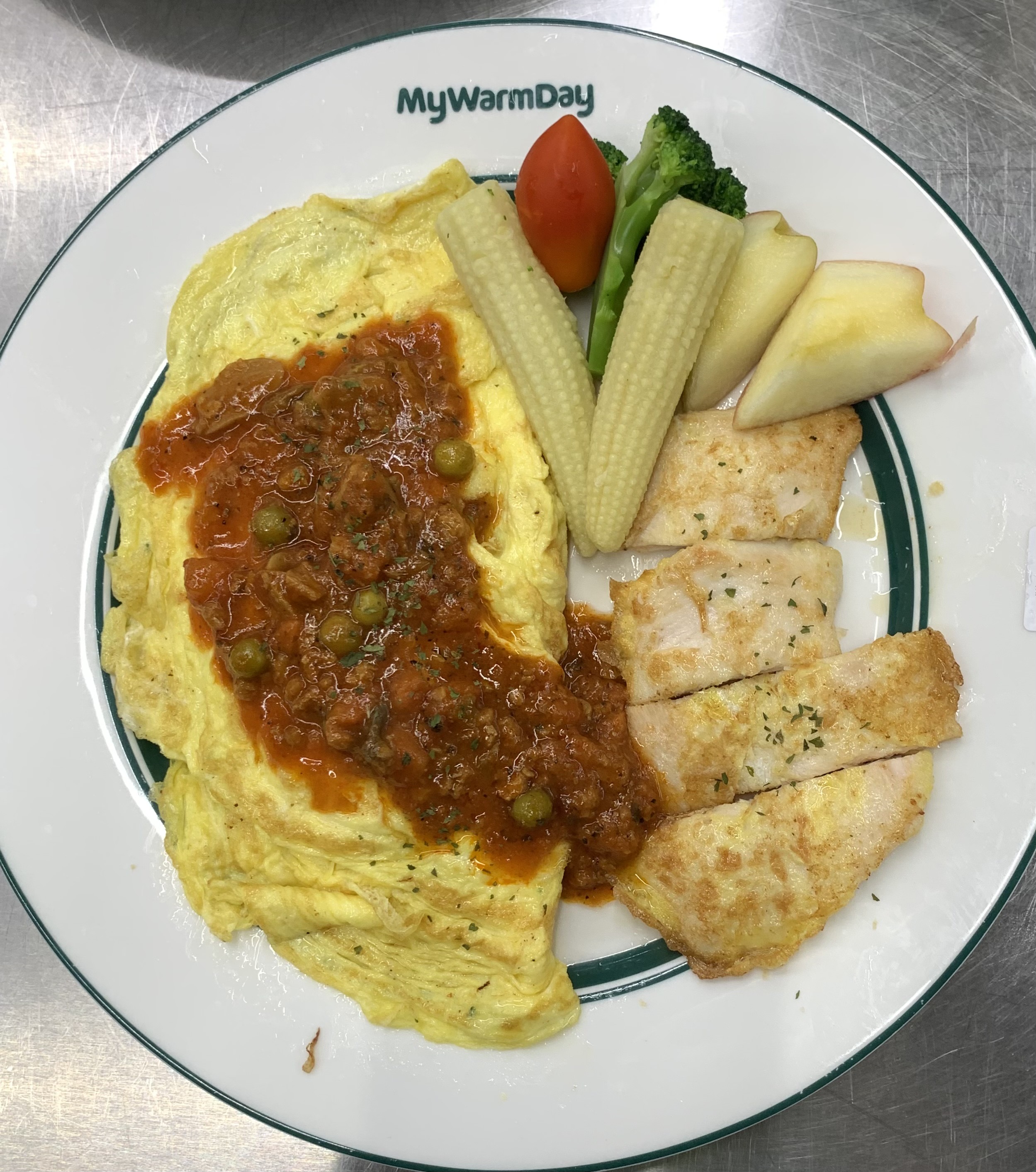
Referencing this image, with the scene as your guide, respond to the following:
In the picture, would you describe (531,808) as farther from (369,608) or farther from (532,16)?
(532,16)

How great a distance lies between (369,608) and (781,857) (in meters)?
2.44

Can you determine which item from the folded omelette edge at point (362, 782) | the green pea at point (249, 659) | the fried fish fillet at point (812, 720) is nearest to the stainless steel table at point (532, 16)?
the folded omelette edge at point (362, 782)

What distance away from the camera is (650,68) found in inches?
173

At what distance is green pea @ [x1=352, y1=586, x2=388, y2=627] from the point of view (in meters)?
3.79

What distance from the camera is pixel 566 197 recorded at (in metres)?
4.00

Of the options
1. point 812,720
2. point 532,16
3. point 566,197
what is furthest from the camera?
point 532,16

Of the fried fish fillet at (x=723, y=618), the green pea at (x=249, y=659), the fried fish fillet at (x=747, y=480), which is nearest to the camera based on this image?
A: the green pea at (x=249, y=659)

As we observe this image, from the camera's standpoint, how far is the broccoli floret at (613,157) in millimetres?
4262

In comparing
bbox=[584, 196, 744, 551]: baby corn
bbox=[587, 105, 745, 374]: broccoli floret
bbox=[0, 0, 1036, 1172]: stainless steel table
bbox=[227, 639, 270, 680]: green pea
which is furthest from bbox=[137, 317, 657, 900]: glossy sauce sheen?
bbox=[0, 0, 1036, 1172]: stainless steel table

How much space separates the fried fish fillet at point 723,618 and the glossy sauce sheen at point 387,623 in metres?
0.44

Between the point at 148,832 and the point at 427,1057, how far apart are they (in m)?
1.99

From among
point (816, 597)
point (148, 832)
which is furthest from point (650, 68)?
point (148, 832)

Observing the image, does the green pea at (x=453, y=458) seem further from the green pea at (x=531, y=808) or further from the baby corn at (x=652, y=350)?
the green pea at (x=531, y=808)

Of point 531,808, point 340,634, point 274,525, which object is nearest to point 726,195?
point 274,525
